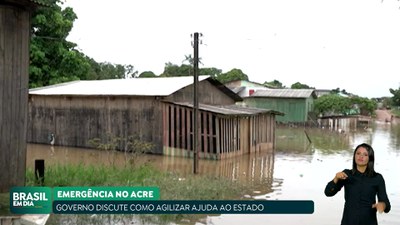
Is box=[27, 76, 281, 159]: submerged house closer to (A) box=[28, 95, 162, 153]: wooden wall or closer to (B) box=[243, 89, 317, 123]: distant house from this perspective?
(A) box=[28, 95, 162, 153]: wooden wall

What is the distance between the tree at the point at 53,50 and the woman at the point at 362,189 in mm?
22881

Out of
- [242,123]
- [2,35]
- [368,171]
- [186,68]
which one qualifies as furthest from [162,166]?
[186,68]

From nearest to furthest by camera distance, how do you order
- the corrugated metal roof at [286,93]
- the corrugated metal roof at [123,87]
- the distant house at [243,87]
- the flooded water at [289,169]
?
the flooded water at [289,169], the corrugated metal roof at [123,87], the corrugated metal roof at [286,93], the distant house at [243,87]

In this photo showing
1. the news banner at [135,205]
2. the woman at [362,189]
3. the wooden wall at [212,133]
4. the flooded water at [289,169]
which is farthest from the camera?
the wooden wall at [212,133]

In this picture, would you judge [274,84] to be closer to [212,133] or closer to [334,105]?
[334,105]

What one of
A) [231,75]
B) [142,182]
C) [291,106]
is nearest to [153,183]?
[142,182]

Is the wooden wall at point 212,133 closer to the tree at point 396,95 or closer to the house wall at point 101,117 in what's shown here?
the house wall at point 101,117

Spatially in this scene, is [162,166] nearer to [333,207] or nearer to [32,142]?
[333,207]

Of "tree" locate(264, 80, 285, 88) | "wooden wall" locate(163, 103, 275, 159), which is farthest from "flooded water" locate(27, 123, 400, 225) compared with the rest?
"tree" locate(264, 80, 285, 88)

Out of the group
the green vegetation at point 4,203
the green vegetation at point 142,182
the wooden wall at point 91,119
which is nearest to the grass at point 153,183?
the green vegetation at point 142,182

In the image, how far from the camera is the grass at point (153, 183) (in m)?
8.91

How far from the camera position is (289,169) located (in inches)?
617

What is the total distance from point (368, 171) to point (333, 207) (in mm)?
6137

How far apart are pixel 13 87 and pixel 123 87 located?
15.4m
